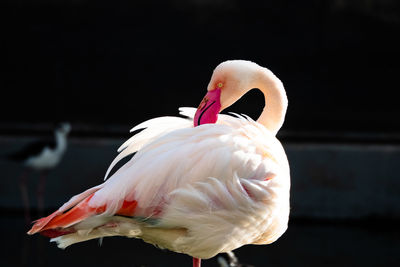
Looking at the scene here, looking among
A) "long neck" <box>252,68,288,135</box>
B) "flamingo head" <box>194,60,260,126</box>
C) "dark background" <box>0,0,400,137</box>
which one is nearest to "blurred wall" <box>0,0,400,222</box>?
"dark background" <box>0,0,400,137</box>

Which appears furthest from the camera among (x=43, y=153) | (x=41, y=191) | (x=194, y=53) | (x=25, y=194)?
(x=194, y=53)

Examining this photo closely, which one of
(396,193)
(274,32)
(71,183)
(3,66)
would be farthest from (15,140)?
(396,193)

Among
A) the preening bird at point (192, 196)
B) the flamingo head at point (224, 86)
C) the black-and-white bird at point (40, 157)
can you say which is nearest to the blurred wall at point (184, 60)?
the black-and-white bird at point (40, 157)

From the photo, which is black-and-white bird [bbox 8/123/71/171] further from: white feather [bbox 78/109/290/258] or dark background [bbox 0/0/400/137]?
white feather [bbox 78/109/290/258]

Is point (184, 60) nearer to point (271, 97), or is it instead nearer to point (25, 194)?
point (25, 194)

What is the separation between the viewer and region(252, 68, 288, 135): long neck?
3.38 m

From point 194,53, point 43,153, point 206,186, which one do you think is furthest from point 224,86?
point 194,53

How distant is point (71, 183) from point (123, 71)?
1.63 metres

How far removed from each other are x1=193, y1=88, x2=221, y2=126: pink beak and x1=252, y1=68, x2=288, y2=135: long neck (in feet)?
0.66

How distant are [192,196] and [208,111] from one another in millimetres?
509

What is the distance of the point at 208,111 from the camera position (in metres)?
3.31

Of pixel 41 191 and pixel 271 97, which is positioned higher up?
pixel 271 97

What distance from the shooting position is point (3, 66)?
8500mm

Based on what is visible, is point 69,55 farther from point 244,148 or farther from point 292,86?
point 244,148
